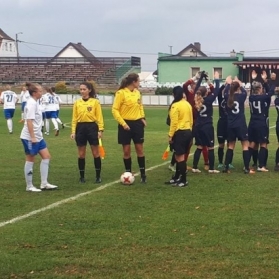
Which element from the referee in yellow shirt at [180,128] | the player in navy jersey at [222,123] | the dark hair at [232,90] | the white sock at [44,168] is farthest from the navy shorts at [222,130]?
the white sock at [44,168]

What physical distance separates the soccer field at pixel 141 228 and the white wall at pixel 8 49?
352 feet

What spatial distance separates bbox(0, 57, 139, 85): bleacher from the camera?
244 ft

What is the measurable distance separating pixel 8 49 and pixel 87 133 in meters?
113

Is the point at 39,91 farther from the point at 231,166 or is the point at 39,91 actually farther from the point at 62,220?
the point at 231,166

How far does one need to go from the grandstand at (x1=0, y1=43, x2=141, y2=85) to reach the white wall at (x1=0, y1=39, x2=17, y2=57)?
33749mm

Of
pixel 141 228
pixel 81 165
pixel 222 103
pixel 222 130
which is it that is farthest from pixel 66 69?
pixel 141 228

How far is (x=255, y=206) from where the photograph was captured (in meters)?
9.16

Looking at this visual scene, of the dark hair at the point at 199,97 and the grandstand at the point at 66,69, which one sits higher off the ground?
the grandstand at the point at 66,69

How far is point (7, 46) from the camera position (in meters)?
120

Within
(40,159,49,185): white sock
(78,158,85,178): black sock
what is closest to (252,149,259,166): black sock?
(78,158,85,178): black sock

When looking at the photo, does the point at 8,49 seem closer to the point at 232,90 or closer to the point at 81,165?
the point at 232,90

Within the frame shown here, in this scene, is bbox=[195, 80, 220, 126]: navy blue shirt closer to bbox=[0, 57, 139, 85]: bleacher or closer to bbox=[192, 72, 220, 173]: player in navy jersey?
bbox=[192, 72, 220, 173]: player in navy jersey

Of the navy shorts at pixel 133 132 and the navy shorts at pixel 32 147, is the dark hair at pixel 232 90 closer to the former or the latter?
the navy shorts at pixel 133 132

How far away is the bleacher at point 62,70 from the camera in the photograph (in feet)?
244
